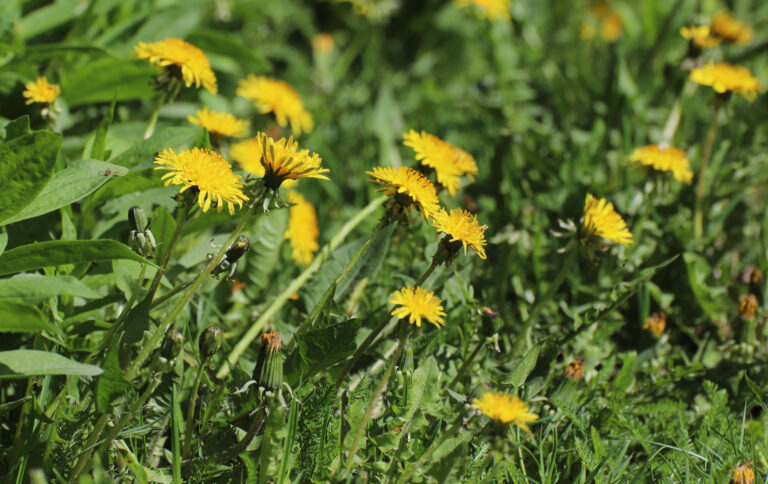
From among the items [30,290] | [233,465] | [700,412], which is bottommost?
[700,412]

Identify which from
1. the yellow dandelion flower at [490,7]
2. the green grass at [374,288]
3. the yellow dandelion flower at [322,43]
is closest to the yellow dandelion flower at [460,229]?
the green grass at [374,288]

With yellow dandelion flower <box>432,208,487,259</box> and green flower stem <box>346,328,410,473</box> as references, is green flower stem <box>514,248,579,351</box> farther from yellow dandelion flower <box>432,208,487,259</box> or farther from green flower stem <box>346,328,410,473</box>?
green flower stem <box>346,328,410,473</box>

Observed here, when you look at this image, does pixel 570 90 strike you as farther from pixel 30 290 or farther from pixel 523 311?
pixel 30 290

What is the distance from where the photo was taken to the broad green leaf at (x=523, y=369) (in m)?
1.67

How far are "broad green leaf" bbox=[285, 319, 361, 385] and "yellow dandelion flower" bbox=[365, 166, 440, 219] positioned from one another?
31cm

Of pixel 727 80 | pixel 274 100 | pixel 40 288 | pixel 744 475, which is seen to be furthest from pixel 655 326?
pixel 40 288

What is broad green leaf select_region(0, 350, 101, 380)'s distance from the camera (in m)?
1.26

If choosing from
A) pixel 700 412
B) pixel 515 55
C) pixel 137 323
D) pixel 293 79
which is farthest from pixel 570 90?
pixel 137 323

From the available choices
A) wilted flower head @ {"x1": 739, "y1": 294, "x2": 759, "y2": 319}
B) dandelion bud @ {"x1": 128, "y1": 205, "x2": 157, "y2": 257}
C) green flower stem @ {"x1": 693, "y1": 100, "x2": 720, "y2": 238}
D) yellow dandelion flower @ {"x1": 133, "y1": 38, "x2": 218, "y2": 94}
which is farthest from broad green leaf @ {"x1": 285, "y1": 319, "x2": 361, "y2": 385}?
green flower stem @ {"x1": 693, "y1": 100, "x2": 720, "y2": 238}

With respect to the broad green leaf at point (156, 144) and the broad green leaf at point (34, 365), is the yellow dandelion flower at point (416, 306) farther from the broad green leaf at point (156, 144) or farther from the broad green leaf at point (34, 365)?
the broad green leaf at point (156, 144)

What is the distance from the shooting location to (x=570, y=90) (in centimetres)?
353

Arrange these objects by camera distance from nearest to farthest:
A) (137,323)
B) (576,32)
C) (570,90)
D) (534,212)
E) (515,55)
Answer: (137,323), (534,212), (570,90), (515,55), (576,32)

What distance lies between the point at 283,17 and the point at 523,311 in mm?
2691

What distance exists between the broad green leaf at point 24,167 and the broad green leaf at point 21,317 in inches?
14.2
